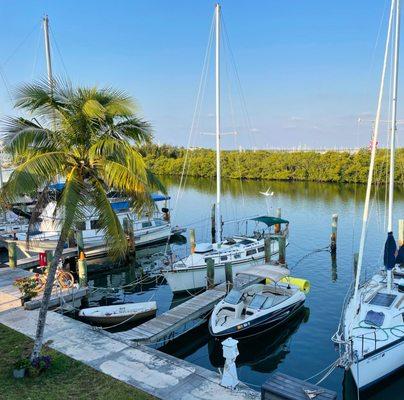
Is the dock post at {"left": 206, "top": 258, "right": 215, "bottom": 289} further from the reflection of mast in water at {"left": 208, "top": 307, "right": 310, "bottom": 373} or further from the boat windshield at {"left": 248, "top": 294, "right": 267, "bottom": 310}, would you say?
the reflection of mast in water at {"left": 208, "top": 307, "right": 310, "bottom": 373}

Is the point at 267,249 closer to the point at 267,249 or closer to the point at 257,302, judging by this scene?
the point at 267,249

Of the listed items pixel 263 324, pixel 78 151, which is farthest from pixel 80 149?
pixel 263 324

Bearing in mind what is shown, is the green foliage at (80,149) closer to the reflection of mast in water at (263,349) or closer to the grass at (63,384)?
the grass at (63,384)

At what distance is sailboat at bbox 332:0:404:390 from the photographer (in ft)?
44.4

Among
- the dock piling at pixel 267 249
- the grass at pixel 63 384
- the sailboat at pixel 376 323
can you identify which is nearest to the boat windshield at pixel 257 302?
the sailboat at pixel 376 323

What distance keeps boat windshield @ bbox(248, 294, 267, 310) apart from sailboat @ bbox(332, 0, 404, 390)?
11.4 feet

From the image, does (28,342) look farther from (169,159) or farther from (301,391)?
(169,159)

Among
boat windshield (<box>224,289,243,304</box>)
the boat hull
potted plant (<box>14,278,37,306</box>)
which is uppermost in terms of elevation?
potted plant (<box>14,278,37,306</box>)

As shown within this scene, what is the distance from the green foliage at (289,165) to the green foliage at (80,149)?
60.1 m

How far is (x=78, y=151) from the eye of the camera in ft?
39.5

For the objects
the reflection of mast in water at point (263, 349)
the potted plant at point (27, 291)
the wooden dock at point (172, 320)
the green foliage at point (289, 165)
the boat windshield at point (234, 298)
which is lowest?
the reflection of mast in water at point (263, 349)

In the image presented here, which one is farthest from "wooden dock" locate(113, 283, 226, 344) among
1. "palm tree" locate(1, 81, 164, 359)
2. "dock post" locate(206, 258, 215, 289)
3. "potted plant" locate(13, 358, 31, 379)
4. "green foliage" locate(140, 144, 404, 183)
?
"green foliage" locate(140, 144, 404, 183)

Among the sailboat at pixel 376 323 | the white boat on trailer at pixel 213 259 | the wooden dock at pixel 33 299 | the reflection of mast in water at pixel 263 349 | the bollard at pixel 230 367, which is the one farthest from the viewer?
the white boat on trailer at pixel 213 259

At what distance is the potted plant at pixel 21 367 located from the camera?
1170 centimetres
